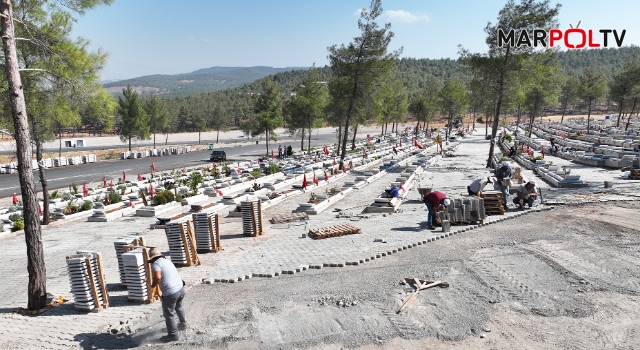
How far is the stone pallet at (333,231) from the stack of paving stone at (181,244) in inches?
148

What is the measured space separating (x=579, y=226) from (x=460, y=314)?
736 centimetres

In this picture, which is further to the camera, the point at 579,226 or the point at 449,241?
the point at 579,226

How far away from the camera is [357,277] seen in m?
A: 9.59

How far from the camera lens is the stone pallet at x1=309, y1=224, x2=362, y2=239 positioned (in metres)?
13.2

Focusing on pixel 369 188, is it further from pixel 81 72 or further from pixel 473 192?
pixel 81 72

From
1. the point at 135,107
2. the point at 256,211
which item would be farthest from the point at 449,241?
the point at 135,107

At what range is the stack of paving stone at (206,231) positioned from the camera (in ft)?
38.4

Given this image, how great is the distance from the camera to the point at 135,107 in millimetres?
50438

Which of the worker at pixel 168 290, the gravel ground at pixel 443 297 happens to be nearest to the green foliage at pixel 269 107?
the gravel ground at pixel 443 297

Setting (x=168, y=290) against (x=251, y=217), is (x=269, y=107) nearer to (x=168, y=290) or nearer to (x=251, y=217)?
(x=251, y=217)

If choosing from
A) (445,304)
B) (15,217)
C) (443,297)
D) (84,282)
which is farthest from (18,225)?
(445,304)

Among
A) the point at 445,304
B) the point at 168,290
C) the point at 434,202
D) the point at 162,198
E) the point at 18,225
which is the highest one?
the point at 434,202

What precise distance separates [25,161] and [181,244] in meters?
3.66

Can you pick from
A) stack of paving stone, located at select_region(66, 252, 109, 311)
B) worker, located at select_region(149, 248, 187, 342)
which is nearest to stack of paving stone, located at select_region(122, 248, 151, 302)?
stack of paving stone, located at select_region(66, 252, 109, 311)
